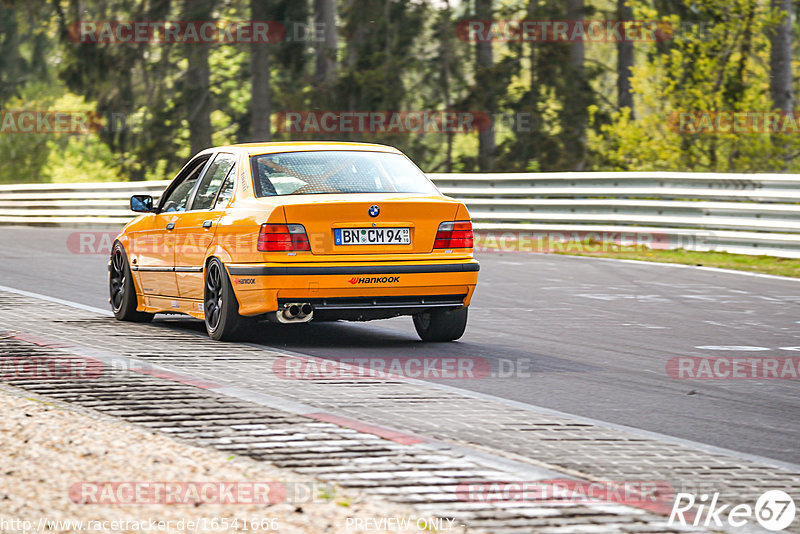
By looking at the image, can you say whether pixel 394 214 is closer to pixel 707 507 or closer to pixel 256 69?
pixel 707 507

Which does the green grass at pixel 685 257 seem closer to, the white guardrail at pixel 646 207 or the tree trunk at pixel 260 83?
the white guardrail at pixel 646 207

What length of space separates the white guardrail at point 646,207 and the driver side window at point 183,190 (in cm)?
874

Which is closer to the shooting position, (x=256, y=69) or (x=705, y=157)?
(x=705, y=157)

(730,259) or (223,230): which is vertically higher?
(223,230)

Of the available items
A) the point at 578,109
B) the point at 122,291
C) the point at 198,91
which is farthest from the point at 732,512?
the point at 198,91

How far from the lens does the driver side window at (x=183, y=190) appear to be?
10492mm

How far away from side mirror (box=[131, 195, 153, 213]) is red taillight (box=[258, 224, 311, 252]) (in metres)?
1.92

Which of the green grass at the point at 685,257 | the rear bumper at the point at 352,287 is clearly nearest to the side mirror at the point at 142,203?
the rear bumper at the point at 352,287

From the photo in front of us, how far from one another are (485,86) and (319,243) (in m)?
26.8

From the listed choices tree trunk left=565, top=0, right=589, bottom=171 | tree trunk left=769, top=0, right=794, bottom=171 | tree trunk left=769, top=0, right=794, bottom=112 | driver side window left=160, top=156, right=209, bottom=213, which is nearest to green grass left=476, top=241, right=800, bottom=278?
tree trunk left=769, top=0, right=794, bottom=171

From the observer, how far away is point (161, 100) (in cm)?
3856

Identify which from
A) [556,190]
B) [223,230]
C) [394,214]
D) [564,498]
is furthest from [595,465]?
[556,190]

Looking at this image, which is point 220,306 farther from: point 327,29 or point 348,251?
point 327,29

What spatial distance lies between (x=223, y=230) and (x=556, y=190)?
1225 cm
